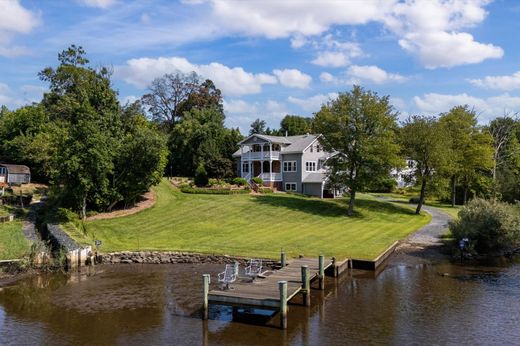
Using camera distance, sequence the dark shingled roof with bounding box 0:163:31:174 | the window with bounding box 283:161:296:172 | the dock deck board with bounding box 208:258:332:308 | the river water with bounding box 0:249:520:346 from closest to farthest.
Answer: the river water with bounding box 0:249:520:346 < the dock deck board with bounding box 208:258:332:308 < the dark shingled roof with bounding box 0:163:31:174 < the window with bounding box 283:161:296:172

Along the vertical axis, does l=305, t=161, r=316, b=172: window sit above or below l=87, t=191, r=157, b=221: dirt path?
above

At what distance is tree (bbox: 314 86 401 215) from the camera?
46625 millimetres

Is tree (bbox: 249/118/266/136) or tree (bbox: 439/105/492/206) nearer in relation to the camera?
tree (bbox: 439/105/492/206)

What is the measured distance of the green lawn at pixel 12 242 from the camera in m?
28.1

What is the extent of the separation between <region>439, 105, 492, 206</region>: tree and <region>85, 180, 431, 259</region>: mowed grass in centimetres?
1047

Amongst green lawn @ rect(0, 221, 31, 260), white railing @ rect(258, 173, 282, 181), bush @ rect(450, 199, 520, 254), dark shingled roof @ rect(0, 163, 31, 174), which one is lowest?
green lawn @ rect(0, 221, 31, 260)

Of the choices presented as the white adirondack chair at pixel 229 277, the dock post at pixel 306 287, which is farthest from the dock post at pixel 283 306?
the white adirondack chair at pixel 229 277

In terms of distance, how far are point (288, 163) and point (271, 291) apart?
43.0m

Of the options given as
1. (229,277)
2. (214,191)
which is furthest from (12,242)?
(214,191)

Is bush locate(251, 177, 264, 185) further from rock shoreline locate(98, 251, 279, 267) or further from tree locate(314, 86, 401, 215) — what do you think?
rock shoreline locate(98, 251, 279, 267)

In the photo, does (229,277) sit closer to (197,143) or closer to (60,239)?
(60,239)

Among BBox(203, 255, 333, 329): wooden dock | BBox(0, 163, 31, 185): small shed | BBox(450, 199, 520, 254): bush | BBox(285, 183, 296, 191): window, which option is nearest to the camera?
BBox(203, 255, 333, 329): wooden dock

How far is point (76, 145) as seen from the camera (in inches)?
1564

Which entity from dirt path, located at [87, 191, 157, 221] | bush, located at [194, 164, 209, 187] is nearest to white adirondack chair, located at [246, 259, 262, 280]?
dirt path, located at [87, 191, 157, 221]
